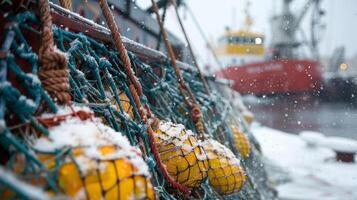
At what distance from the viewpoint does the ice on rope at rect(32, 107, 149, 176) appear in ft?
3.76

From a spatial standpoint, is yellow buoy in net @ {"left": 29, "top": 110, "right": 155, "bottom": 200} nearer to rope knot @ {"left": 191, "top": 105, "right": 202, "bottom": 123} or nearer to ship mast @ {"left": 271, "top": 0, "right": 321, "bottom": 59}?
rope knot @ {"left": 191, "top": 105, "right": 202, "bottom": 123}

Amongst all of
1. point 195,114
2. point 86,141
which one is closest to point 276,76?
point 195,114

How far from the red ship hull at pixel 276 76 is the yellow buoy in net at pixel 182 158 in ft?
63.3

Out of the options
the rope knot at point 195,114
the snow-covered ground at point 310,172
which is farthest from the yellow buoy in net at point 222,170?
the snow-covered ground at point 310,172

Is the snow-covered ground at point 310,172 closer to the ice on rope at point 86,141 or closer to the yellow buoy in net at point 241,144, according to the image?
the yellow buoy in net at point 241,144

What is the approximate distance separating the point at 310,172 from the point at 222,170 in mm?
5610

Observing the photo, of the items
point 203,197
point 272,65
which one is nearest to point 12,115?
point 203,197

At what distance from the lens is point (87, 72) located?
2.31 meters

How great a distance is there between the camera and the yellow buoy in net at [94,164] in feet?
3.59

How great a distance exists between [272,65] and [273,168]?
14.3 metres

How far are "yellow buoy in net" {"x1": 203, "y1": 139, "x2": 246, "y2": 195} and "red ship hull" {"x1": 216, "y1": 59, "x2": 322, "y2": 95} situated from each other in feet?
62.1

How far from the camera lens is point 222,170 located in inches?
89.6

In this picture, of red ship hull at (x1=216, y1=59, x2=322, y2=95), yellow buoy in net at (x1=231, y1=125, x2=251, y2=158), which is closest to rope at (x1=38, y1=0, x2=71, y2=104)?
yellow buoy in net at (x1=231, y1=125, x2=251, y2=158)

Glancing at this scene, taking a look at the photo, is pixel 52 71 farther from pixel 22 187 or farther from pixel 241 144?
pixel 241 144
